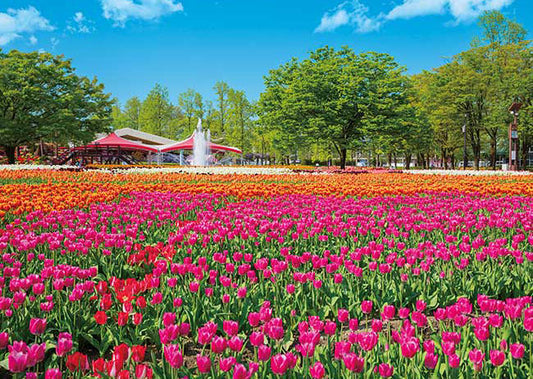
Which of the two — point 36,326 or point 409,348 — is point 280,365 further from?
point 36,326

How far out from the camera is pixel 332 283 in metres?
3.21

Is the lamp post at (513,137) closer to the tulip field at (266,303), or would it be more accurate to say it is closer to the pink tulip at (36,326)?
the tulip field at (266,303)

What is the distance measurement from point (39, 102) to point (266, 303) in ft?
97.0

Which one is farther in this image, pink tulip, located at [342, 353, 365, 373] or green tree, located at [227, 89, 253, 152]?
green tree, located at [227, 89, 253, 152]

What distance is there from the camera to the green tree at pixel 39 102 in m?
26.2

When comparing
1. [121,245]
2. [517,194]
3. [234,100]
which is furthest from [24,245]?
[234,100]

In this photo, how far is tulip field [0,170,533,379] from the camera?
6.19ft

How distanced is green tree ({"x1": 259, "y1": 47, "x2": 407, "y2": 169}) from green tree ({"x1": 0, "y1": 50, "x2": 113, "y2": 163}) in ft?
44.0

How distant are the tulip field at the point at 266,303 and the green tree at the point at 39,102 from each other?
23712mm

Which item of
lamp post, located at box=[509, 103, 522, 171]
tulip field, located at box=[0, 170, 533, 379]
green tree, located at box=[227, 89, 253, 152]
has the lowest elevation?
tulip field, located at box=[0, 170, 533, 379]

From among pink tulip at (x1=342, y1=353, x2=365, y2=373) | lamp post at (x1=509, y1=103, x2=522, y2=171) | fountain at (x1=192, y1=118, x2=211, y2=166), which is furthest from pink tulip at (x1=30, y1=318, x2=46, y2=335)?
fountain at (x1=192, y1=118, x2=211, y2=166)

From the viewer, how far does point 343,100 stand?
984 inches

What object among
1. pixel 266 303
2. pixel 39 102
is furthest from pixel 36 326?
pixel 39 102

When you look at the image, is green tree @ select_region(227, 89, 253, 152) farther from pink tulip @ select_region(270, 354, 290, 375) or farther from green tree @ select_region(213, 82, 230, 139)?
pink tulip @ select_region(270, 354, 290, 375)
